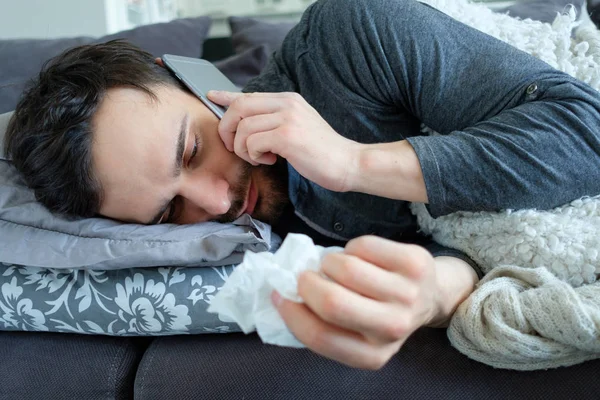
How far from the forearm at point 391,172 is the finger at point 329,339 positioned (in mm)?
273

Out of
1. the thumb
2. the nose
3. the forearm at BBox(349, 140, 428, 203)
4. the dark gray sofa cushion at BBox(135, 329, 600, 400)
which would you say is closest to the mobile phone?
the thumb

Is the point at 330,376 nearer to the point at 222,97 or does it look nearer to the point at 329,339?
the point at 329,339

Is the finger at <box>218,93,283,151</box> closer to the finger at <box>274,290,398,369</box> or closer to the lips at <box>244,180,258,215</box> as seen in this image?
the lips at <box>244,180,258,215</box>

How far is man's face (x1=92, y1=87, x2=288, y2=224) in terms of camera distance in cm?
83

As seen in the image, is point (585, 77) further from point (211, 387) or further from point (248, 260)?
point (211, 387)

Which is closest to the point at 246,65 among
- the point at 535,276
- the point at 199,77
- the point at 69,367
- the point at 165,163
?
the point at 199,77

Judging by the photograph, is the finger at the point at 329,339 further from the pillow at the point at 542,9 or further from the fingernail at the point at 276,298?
the pillow at the point at 542,9

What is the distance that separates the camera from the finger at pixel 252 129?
2.42 ft

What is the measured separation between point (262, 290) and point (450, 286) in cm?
31

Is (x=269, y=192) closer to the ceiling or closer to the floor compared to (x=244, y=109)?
closer to the floor

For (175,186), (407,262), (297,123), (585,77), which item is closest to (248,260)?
(407,262)

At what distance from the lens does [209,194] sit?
34.3 inches

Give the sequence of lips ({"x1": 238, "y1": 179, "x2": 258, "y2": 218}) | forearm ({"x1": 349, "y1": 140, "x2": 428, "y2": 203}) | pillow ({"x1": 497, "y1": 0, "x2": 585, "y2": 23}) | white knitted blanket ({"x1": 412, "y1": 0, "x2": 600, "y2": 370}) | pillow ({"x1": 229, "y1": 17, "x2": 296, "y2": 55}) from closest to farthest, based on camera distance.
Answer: white knitted blanket ({"x1": 412, "y1": 0, "x2": 600, "y2": 370})
forearm ({"x1": 349, "y1": 140, "x2": 428, "y2": 203})
lips ({"x1": 238, "y1": 179, "x2": 258, "y2": 218})
pillow ({"x1": 497, "y1": 0, "x2": 585, "y2": 23})
pillow ({"x1": 229, "y1": 17, "x2": 296, "y2": 55})

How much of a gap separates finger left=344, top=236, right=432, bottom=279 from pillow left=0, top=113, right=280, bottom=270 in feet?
1.13
